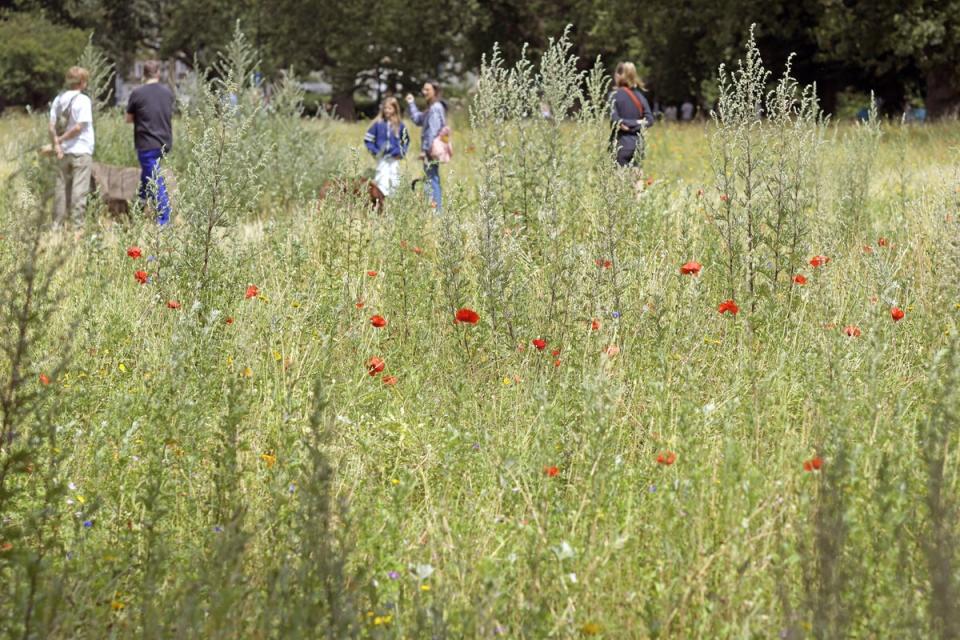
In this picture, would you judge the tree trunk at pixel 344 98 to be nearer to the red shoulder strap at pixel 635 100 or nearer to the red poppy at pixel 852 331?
the red shoulder strap at pixel 635 100

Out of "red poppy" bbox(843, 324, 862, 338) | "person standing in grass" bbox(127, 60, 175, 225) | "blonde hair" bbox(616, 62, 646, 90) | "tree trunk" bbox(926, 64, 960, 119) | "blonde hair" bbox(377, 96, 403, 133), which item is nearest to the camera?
"red poppy" bbox(843, 324, 862, 338)

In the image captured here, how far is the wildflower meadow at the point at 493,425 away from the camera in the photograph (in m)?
3.01

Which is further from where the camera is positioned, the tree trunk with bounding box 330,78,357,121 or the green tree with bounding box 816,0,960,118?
the tree trunk with bounding box 330,78,357,121

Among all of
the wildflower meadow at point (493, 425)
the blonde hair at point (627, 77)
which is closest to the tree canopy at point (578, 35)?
the blonde hair at point (627, 77)

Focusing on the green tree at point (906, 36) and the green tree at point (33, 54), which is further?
the green tree at point (33, 54)

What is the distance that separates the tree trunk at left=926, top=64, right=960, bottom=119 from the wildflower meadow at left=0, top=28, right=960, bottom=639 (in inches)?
768

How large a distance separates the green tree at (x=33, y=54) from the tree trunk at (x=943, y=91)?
26976mm

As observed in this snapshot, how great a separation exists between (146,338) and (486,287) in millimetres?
1498

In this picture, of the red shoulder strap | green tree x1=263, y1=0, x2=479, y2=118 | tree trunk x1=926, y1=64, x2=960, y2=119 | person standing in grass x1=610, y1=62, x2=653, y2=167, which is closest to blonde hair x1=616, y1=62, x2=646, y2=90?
person standing in grass x1=610, y1=62, x2=653, y2=167

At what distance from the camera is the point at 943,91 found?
25.3 metres

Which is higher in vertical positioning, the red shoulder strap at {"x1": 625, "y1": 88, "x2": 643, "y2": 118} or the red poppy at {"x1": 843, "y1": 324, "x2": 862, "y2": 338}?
the red shoulder strap at {"x1": 625, "y1": 88, "x2": 643, "y2": 118}

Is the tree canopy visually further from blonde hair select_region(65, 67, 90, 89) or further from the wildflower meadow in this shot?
the wildflower meadow

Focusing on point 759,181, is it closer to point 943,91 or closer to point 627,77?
point 627,77

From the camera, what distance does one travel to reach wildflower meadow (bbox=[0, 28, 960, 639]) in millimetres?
3012
